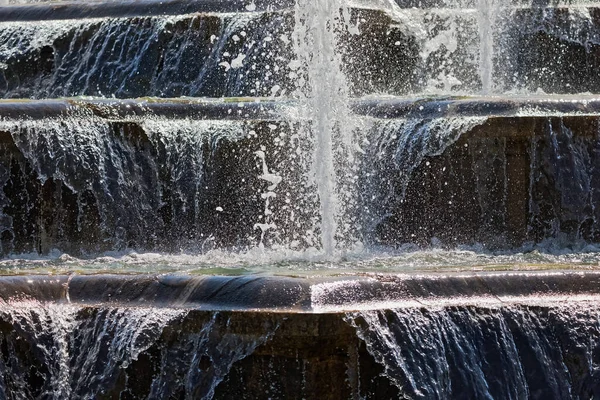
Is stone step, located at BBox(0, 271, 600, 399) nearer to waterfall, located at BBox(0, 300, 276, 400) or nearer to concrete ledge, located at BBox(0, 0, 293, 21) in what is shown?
waterfall, located at BBox(0, 300, 276, 400)

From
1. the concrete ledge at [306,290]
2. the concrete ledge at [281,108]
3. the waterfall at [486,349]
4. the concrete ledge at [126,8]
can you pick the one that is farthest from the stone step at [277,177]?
the concrete ledge at [126,8]

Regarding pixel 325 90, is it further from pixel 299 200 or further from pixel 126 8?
pixel 126 8

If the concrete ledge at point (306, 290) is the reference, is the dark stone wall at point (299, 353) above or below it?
below

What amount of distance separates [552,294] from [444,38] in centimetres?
588

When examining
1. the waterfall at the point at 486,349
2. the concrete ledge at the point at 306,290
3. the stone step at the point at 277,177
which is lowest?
the waterfall at the point at 486,349

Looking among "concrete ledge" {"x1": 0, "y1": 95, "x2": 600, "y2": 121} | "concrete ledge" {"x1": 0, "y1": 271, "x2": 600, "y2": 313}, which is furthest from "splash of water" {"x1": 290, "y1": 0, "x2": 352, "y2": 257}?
"concrete ledge" {"x1": 0, "y1": 271, "x2": 600, "y2": 313}

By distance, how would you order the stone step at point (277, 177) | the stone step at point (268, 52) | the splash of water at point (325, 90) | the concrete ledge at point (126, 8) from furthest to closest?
the concrete ledge at point (126, 8)
the stone step at point (268, 52)
the splash of water at point (325, 90)
the stone step at point (277, 177)

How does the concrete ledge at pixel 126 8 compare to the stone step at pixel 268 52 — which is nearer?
the stone step at pixel 268 52

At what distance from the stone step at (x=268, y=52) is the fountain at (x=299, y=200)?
2cm

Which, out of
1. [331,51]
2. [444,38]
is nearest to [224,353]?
[331,51]

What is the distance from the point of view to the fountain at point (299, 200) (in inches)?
233

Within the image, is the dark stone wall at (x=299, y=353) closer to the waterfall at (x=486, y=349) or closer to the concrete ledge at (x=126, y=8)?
the waterfall at (x=486, y=349)

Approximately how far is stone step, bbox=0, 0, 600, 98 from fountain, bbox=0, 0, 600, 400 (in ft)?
0.07

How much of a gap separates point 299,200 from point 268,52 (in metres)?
2.74
